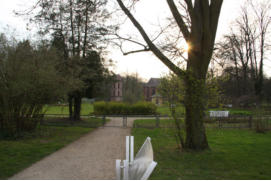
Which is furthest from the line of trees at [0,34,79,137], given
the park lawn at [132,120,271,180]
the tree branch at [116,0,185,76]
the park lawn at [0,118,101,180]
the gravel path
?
the park lawn at [132,120,271,180]

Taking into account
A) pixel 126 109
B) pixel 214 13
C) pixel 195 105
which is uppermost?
Answer: pixel 214 13

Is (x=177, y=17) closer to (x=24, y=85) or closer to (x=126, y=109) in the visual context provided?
(x=24, y=85)

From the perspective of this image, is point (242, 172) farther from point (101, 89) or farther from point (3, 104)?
point (101, 89)

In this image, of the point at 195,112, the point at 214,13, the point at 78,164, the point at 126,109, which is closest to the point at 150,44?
the point at 214,13

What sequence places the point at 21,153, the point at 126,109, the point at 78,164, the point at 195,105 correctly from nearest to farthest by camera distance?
the point at 78,164, the point at 195,105, the point at 21,153, the point at 126,109

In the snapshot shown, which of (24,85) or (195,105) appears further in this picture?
(24,85)

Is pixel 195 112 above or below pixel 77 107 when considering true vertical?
above

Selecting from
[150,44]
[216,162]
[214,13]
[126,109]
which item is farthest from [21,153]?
[126,109]

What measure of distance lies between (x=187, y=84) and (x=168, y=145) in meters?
2.89

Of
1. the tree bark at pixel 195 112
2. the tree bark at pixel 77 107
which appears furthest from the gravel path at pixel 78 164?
the tree bark at pixel 77 107

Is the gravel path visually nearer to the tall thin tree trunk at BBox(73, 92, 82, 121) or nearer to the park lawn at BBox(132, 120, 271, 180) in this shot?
the park lawn at BBox(132, 120, 271, 180)

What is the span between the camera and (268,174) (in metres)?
5.29

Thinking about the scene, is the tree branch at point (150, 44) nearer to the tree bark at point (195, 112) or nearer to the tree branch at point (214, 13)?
the tree bark at point (195, 112)

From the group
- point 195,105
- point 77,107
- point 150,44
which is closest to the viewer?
point 195,105
